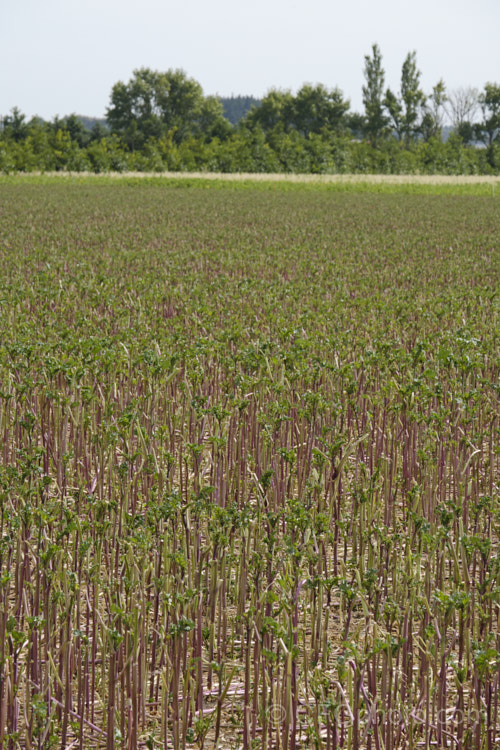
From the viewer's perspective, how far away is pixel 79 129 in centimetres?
8069

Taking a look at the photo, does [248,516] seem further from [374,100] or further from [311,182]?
[374,100]

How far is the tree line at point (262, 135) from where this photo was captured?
6369 cm

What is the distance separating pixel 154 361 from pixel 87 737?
3.72 meters

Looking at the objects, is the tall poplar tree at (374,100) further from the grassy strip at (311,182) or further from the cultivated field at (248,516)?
the cultivated field at (248,516)

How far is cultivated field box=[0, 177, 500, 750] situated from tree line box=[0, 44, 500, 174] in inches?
2047

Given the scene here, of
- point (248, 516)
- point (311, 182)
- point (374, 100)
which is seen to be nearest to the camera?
point (248, 516)

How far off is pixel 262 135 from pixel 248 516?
64212 mm

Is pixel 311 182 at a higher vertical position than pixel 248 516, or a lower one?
higher

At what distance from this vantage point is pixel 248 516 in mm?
3900

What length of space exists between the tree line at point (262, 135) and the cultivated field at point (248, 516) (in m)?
52.0

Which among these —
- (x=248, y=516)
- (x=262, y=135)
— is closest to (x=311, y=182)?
(x=262, y=135)

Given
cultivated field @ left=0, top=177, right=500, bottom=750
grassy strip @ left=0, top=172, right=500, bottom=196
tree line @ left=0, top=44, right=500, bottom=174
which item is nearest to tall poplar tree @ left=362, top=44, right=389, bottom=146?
tree line @ left=0, top=44, right=500, bottom=174

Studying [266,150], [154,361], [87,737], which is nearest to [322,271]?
[154,361]

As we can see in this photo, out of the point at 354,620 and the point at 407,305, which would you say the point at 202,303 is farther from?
the point at 354,620
